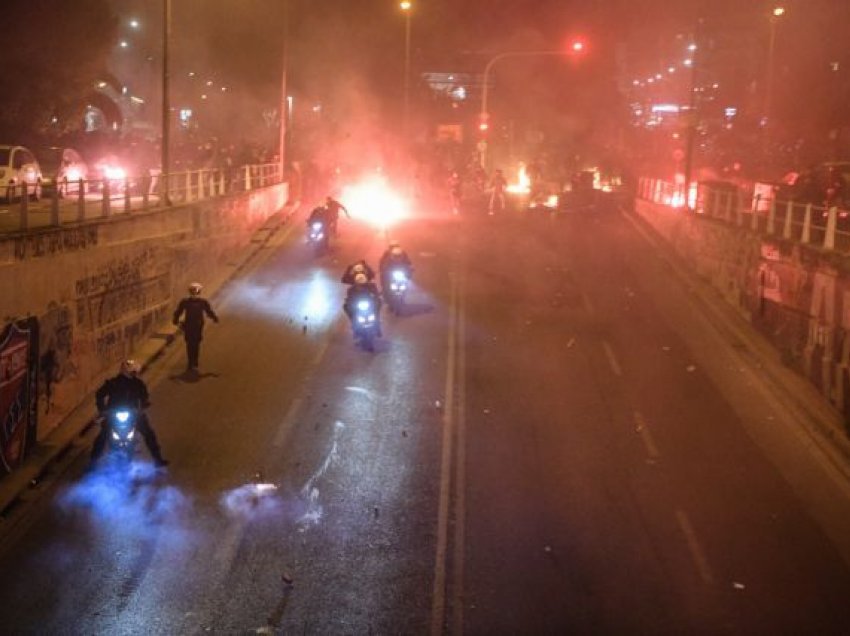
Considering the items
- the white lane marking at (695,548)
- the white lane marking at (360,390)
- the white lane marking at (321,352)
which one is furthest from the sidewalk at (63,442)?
the white lane marking at (695,548)

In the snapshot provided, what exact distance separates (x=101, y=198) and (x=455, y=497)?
15.7m

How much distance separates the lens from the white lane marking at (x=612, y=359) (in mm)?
18031

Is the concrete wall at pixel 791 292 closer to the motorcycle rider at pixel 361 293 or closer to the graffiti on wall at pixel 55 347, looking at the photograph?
the motorcycle rider at pixel 361 293

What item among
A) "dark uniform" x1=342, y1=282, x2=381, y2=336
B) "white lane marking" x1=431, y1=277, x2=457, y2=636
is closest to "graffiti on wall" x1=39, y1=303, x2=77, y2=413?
"dark uniform" x1=342, y1=282, x2=381, y2=336

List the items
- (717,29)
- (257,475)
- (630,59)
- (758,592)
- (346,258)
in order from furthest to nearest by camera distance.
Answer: (630,59) < (717,29) < (346,258) < (257,475) < (758,592)

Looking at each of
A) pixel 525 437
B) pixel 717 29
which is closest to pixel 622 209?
pixel 525 437

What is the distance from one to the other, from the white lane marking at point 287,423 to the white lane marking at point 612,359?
5489 millimetres

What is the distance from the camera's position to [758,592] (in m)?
9.78

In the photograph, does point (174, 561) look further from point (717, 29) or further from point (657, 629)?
point (717, 29)

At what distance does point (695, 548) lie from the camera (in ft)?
35.4

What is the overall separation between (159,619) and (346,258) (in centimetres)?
2008

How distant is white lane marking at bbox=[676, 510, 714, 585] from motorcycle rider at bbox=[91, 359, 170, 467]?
635cm

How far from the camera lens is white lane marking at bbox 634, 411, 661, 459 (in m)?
13.9

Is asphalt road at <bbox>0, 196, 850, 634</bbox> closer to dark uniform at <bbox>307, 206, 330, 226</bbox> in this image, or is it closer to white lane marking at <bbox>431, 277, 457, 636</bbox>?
white lane marking at <bbox>431, 277, 457, 636</bbox>
